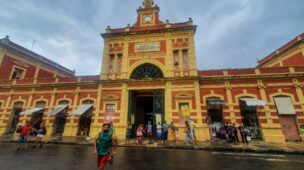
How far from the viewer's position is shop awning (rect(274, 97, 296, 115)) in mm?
13242

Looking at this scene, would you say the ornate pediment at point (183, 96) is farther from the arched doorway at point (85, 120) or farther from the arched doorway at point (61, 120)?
the arched doorway at point (61, 120)

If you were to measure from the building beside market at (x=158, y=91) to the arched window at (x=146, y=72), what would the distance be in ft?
0.37

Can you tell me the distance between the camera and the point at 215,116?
50.3 ft

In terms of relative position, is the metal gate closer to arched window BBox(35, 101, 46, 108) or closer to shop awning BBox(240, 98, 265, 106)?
shop awning BBox(240, 98, 265, 106)

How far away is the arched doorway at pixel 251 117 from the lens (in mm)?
13617

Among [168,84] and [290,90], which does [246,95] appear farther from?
[168,84]

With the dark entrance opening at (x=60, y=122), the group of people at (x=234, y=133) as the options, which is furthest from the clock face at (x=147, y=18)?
the dark entrance opening at (x=60, y=122)

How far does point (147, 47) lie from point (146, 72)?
3.10 m

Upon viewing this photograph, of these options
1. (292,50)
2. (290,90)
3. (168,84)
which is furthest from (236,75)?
(292,50)

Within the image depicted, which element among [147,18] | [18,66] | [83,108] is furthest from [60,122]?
[147,18]

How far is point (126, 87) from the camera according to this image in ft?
52.0

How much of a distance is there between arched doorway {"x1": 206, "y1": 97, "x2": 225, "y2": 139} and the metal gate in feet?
16.8

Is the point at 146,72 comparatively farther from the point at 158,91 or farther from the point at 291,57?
the point at 291,57

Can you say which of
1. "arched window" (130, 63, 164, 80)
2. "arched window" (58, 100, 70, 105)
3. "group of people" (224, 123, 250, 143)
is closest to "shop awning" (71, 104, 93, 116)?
"arched window" (58, 100, 70, 105)
